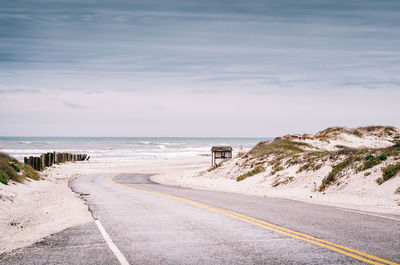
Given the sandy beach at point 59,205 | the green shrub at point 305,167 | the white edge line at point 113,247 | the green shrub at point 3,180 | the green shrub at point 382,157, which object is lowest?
the sandy beach at point 59,205

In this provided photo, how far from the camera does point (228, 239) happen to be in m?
8.24

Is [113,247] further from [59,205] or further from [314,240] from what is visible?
[59,205]

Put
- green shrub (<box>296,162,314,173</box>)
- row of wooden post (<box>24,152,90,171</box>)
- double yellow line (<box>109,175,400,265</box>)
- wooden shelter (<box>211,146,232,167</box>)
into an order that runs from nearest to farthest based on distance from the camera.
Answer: double yellow line (<box>109,175,400,265</box>) → green shrub (<box>296,162,314,173</box>) → row of wooden post (<box>24,152,90,171</box>) → wooden shelter (<box>211,146,232,167</box>)

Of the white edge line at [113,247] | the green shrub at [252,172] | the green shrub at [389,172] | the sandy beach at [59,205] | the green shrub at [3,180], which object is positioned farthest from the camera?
the green shrub at [252,172]

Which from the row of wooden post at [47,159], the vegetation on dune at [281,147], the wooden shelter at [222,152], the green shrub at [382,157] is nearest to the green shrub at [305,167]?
the green shrub at [382,157]

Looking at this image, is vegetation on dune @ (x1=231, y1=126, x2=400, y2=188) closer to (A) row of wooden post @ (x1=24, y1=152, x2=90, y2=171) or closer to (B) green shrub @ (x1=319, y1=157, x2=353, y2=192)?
(B) green shrub @ (x1=319, y1=157, x2=353, y2=192)

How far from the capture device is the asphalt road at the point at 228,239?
22.4 ft

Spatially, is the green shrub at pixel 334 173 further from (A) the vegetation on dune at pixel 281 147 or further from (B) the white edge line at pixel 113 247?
(A) the vegetation on dune at pixel 281 147

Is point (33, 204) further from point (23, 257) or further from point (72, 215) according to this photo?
point (23, 257)

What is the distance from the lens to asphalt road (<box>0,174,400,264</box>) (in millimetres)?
6824

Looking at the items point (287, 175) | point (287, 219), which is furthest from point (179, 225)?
point (287, 175)

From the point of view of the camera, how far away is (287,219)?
10609 mm

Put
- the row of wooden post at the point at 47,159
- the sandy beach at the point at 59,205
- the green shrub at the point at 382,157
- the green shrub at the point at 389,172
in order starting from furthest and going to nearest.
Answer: the row of wooden post at the point at 47,159 < the green shrub at the point at 382,157 < the green shrub at the point at 389,172 < the sandy beach at the point at 59,205

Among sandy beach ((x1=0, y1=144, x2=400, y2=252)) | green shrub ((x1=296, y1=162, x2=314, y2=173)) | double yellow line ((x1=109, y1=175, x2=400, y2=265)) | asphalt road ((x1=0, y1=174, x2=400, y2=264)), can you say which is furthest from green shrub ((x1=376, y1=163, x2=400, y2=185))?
double yellow line ((x1=109, y1=175, x2=400, y2=265))
